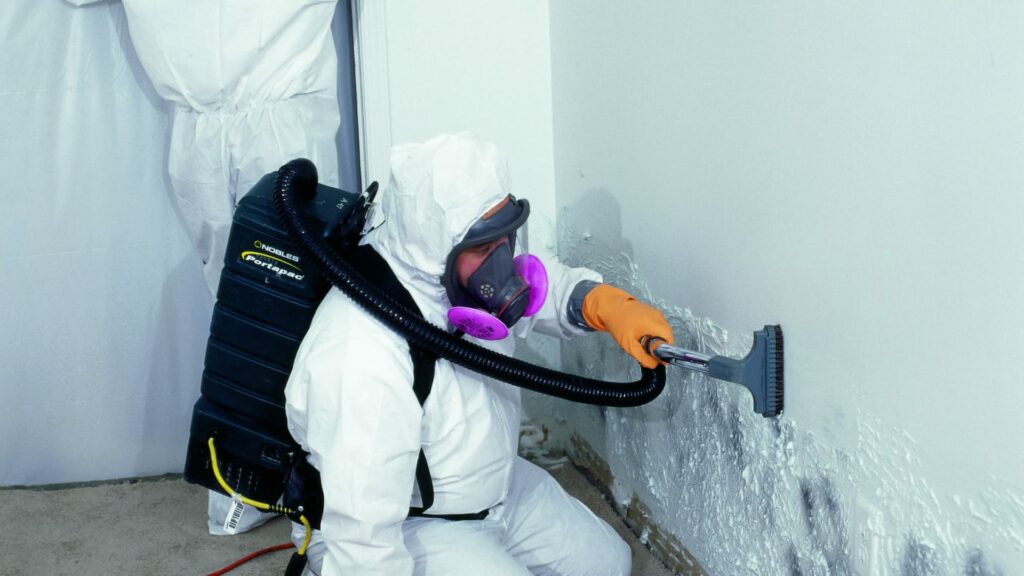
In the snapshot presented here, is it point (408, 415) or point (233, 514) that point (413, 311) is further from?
point (233, 514)

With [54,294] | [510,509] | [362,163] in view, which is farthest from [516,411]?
[54,294]

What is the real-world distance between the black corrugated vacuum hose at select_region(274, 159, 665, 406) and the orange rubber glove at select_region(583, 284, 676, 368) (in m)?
0.07

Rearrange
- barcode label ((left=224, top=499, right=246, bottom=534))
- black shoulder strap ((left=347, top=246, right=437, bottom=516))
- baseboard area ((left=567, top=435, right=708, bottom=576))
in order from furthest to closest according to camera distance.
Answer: baseboard area ((left=567, top=435, right=708, bottom=576))
barcode label ((left=224, top=499, right=246, bottom=534))
black shoulder strap ((left=347, top=246, right=437, bottom=516))

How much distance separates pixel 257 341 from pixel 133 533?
3.01 feet

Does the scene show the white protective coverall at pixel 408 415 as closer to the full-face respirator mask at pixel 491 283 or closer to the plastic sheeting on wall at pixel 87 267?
the full-face respirator mask at pixel 491 283

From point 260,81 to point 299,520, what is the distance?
3.33ft

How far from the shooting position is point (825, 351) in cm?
151

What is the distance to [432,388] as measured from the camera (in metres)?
1.76

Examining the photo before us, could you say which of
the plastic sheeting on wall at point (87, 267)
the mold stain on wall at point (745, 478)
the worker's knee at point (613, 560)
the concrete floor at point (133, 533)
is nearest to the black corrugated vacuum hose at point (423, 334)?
the mold stain on wall at point (745, 478)

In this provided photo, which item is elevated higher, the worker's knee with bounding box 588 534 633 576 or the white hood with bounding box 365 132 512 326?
the white hood with bounding box 365 132 512 326

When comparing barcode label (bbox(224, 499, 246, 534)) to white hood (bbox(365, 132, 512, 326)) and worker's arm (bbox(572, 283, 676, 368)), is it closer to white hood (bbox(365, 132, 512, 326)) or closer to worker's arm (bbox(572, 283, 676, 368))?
white hood (bbox(365, 132, 512, 326))

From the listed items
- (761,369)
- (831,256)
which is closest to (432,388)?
(761,369)

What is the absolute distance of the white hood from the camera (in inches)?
64.9

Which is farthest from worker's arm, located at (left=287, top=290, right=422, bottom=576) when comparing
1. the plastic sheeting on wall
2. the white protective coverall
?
the plastic sheeting on wall
